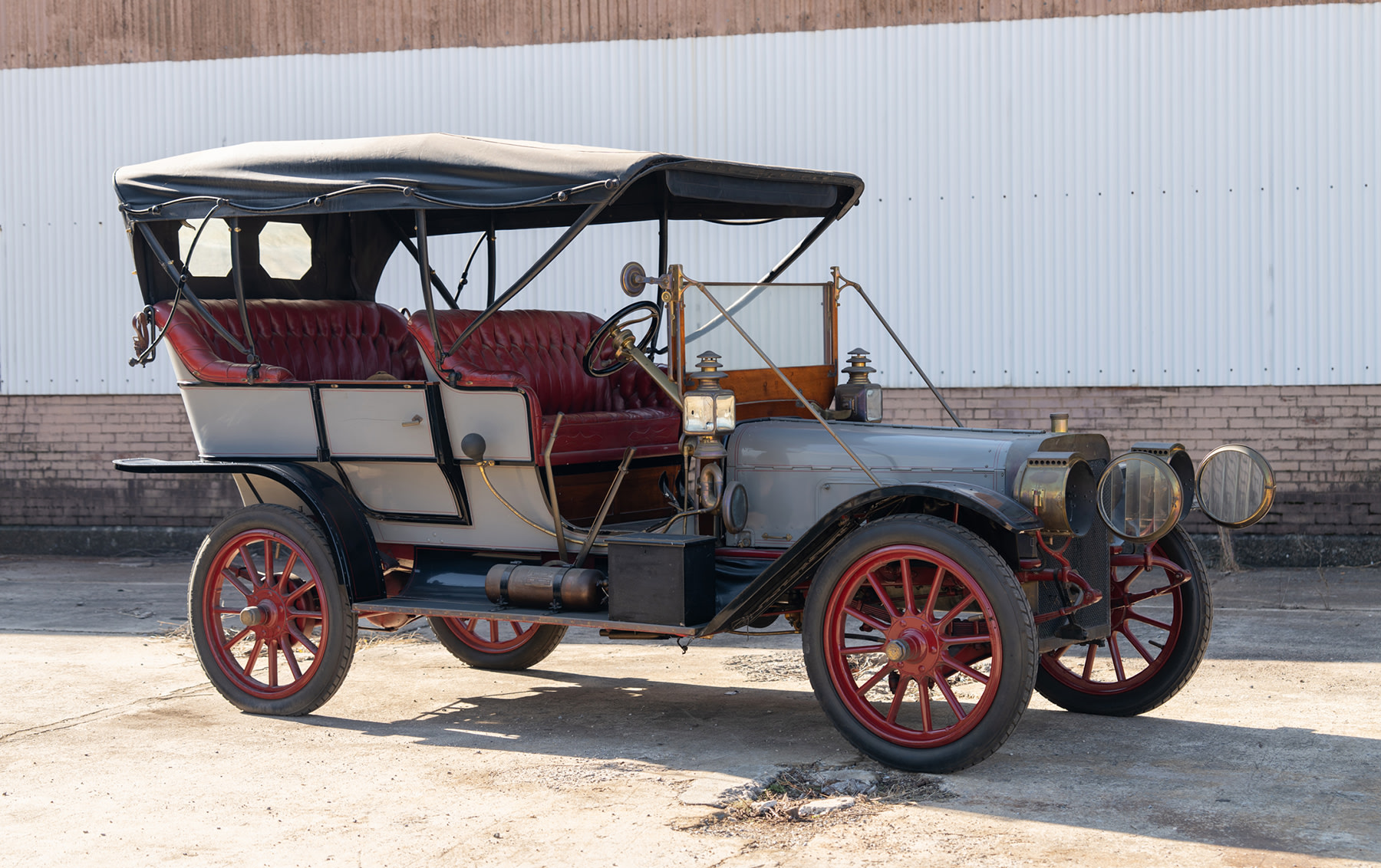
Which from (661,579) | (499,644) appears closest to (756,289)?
(661,579)

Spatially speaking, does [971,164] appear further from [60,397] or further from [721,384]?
[60,397]

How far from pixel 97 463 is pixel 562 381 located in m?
6.23

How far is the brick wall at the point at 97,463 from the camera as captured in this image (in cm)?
1157

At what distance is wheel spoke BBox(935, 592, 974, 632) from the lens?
190 inches

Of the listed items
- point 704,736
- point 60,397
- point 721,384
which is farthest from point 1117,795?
point 60,397

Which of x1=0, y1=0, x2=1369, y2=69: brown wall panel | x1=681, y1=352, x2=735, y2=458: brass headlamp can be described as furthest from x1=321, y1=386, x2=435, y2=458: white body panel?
x1=0, y1=0, x2=1369, y2=69: brown wall panel

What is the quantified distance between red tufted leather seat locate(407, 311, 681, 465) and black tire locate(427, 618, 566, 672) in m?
1.02

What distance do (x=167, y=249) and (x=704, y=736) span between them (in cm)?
327

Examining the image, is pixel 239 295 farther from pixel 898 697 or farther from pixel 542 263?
pixel 898 697

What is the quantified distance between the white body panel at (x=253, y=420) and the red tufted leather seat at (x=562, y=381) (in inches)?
24.3

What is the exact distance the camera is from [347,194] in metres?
5.89

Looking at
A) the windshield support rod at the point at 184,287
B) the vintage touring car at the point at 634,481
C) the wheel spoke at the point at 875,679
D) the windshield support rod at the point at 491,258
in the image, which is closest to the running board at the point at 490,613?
the vintage touring car at the point at 634,481

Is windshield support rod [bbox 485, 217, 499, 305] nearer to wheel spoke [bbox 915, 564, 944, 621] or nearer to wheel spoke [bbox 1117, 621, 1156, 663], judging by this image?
wheel spoke [bbox 915, 564, 944, 621]

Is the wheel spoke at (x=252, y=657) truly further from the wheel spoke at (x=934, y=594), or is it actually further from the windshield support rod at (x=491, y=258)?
the wheel spoke at (x=934, y=594)
